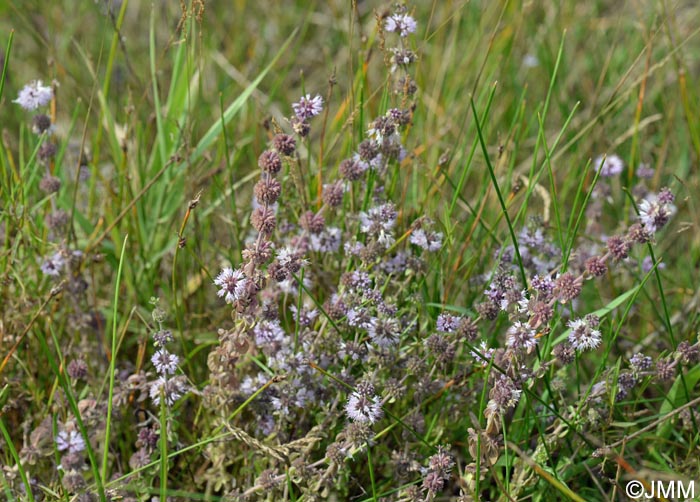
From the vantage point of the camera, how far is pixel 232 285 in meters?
1.50

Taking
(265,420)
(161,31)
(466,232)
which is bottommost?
(265,420)

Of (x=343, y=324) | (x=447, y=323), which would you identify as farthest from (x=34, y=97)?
(x=447, y=323)

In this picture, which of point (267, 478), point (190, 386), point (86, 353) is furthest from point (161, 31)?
point (267, 478)

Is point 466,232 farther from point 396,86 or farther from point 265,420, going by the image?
point 265,420

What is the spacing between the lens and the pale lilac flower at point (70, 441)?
1731 millimetres

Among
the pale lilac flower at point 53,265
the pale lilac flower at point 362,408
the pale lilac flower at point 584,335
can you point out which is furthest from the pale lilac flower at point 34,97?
the pale lilac flower at point 584,335

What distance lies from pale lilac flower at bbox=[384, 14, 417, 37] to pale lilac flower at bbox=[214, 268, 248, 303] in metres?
0.73

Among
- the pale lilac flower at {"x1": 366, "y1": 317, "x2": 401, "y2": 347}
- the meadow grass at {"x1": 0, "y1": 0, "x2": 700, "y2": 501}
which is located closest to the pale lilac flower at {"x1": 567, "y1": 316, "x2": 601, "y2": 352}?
the meadow grass at {"x1": 0, "y1": 0, "x2": 700, "y2": 501}

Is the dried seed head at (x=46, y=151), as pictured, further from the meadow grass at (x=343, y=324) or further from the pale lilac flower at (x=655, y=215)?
the pale lilac flower at (x=655, y=215)

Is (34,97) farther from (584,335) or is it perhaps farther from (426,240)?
(584,335)

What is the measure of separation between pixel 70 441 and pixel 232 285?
0.61 meters

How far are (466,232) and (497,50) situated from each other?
5.07 feet

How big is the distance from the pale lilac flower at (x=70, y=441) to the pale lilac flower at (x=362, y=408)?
649mm

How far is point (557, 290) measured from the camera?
61.4 inches
